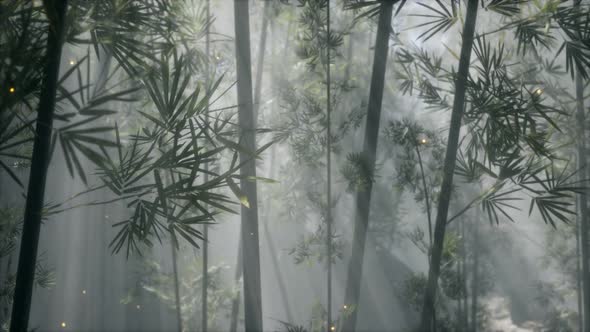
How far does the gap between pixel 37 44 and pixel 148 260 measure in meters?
4.28

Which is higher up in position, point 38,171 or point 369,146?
point 369,146

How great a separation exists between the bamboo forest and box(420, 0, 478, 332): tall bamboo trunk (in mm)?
12

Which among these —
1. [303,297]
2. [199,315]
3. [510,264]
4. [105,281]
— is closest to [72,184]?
[105,281]

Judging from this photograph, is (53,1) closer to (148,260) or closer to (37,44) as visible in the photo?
(37,44)

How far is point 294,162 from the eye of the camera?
429 cm

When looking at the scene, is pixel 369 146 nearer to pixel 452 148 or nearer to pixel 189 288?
pixel 452 148

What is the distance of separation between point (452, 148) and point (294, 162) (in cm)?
226

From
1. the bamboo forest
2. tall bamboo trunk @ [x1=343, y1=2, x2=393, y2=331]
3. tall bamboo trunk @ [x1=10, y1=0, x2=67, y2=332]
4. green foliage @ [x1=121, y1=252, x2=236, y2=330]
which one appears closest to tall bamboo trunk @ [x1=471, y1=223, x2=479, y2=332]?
the bamboo forest

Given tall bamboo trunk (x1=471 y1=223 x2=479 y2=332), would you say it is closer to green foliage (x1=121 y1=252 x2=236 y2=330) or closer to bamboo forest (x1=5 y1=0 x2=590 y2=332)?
bamboo forest (x1=5 y1=0 x2=590 y2=332)

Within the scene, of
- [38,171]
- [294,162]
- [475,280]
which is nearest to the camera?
[38,171]

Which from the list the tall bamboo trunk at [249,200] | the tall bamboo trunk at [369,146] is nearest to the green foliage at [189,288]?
the tall bamboo trunk at [249,200]

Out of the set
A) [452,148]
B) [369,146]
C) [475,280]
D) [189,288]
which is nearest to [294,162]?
[369,146]

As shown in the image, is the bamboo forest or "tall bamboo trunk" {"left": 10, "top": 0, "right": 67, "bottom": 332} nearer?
"tall bamboo trunk" {"left": 10, "top": 0, "right": 67, "bottom": 332}

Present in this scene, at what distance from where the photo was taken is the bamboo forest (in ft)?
5.35
